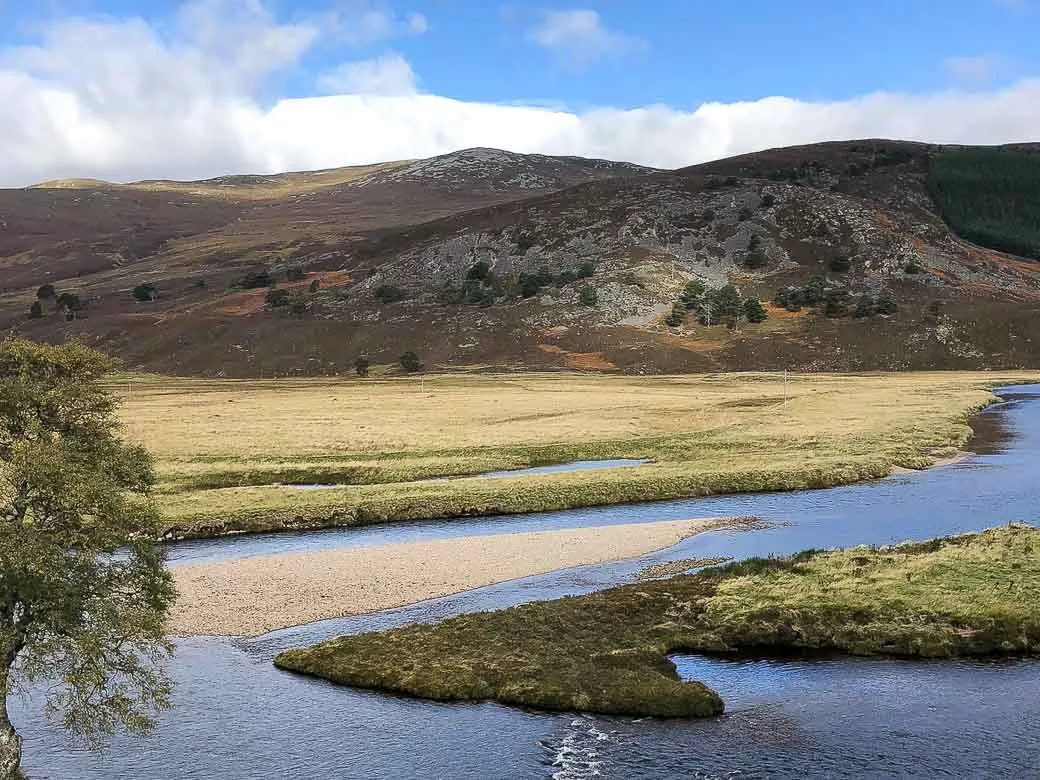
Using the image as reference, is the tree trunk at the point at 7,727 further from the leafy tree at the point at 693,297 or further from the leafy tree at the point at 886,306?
the leafy tree at the point at 886,306

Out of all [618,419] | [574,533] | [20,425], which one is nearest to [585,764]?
[20,425]

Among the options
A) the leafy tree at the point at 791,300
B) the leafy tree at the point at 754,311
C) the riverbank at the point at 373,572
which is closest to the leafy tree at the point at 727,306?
the leafy tree at the point at 754,311

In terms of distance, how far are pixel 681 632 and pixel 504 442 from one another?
154 feet

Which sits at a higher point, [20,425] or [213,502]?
[20,425]

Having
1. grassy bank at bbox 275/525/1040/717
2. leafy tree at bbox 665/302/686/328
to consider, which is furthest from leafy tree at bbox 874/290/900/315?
grassy bank at bbox 275/525/1040/717

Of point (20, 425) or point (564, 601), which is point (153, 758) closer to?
point (20, 425)

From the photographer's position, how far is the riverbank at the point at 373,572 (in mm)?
38531

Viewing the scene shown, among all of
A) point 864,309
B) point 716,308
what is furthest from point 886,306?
point 716,308

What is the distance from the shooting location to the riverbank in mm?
38531

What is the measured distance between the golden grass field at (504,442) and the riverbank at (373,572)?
26.4 ft

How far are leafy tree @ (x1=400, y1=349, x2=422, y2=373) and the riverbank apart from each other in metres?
125

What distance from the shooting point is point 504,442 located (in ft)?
264

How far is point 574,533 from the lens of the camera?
51.2 meters

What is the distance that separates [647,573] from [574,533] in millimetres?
9119
